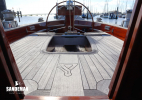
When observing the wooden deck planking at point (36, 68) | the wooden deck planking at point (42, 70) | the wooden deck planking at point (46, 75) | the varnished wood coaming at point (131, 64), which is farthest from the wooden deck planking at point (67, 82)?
the varnished wood coaming at point (131, 64)

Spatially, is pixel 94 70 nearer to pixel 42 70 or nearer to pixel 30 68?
pixel 42 70

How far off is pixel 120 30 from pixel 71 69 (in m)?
3.30

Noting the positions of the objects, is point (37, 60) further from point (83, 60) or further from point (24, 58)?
point (83, 60)

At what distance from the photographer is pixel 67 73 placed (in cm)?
174

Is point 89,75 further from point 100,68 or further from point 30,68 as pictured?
point 30,68

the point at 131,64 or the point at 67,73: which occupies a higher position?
the point at 131,64

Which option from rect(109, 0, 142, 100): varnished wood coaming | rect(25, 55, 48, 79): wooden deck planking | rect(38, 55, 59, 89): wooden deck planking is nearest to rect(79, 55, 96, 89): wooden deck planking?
rect(109, 0, 142, 100): varnished wood coaming

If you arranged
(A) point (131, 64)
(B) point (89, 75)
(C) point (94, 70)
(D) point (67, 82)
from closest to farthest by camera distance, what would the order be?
(A) point (131, 64) < (D) point (67, 82) < (B) point (89, 75) < (C) point (94, 70)

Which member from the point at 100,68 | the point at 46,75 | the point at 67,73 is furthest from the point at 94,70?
the point at 46,75

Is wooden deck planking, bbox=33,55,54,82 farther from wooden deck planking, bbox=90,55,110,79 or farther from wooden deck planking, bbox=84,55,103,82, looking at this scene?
wooden deck planking, bbox=90,55,110,79

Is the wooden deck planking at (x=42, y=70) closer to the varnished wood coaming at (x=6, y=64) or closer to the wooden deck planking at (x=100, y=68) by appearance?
the varnished wood coaming at (x=6, y=64)

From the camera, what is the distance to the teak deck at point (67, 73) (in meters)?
1.35

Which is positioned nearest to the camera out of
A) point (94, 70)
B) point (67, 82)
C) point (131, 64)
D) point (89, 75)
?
Answer: point (131, 64)

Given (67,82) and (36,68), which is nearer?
(67,82)
